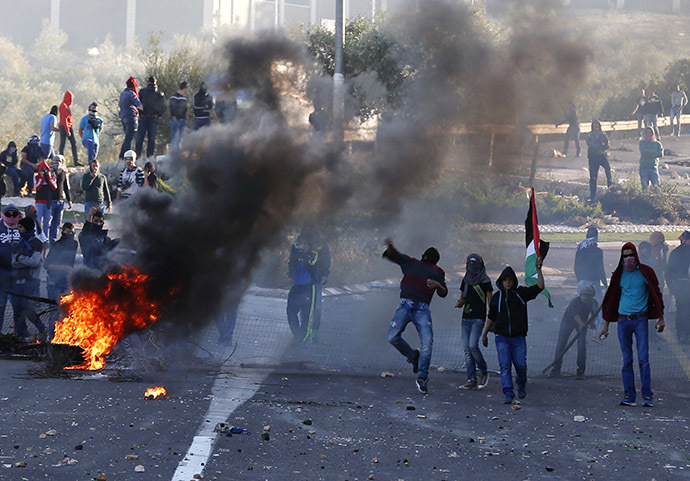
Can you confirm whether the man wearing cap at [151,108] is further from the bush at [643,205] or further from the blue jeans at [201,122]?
the bush at [643,205]

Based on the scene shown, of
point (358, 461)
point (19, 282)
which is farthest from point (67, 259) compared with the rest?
point (358, 461)

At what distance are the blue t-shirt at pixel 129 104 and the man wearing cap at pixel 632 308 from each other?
11.9 m

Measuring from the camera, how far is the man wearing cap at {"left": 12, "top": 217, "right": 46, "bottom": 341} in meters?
11.1

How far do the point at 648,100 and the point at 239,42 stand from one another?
36.9ft

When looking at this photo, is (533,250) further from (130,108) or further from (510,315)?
(130,108)

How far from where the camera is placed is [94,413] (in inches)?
308

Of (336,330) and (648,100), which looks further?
(648,100)

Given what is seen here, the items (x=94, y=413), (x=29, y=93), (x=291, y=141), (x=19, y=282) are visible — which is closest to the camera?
(x=94, y=413)

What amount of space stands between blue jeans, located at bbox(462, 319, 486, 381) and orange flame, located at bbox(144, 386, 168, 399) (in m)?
3.07

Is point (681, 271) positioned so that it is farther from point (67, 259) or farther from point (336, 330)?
point (67, 259)

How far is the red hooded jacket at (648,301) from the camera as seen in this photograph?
30.6 feet

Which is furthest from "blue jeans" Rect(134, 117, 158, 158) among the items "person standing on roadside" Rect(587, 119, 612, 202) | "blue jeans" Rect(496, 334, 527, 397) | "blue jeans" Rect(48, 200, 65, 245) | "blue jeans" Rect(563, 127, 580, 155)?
"blue jeans" Rect(496, 334, 527, 397)

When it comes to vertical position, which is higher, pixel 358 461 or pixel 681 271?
pixel 681 271

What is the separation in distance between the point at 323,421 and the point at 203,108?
1054cm
